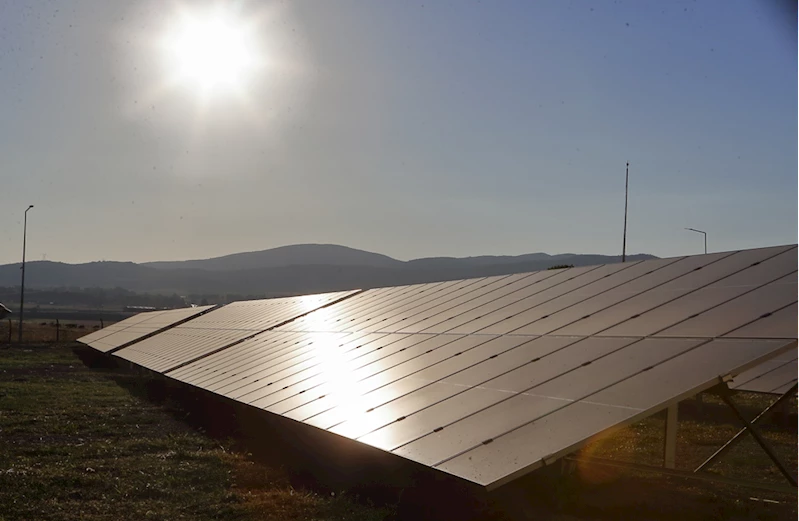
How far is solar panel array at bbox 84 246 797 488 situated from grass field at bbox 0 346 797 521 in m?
1.22

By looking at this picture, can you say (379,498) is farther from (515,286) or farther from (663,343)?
(515,286)

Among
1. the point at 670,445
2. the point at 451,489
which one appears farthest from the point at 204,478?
the point at 670,445

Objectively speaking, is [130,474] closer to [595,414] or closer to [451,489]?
[451,489]

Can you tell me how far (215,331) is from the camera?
30.1 metres

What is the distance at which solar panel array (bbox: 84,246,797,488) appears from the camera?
789 centimetres

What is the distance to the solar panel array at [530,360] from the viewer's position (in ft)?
25.9

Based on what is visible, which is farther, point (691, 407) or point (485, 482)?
point (691, 407)

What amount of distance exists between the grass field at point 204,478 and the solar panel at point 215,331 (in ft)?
13.4

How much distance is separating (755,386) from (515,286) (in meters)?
→ 5.96

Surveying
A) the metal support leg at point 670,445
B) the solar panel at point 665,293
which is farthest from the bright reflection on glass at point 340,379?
the metal support leg at point 670,445

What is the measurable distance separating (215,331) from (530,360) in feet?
71.1

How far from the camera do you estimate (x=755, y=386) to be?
12.8 meters

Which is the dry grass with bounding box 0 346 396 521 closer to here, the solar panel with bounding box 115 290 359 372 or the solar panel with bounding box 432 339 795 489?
the solar panel with bounding box 432 339 795 489

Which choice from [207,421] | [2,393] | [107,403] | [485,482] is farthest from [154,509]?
[2,393]
